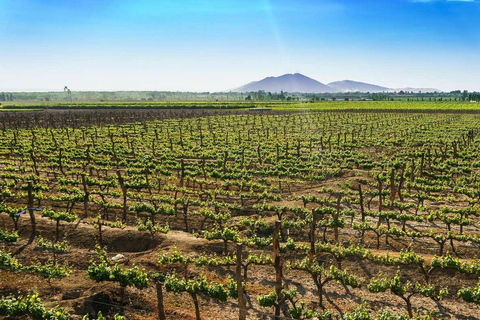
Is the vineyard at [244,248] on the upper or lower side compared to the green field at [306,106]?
lower

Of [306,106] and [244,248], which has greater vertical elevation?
[306,106]

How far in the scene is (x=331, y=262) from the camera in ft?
48.3

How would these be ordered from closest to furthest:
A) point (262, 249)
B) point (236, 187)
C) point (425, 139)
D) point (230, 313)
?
1. point (230, 313)
2. point (262, 249)
3. point (236, 187)
4. point (425, 139)

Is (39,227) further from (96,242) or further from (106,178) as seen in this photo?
(106,178)

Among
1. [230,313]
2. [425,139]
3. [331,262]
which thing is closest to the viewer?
[230,313]

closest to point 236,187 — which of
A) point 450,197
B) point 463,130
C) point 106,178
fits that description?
point 106,178

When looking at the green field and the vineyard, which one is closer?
the vineyard

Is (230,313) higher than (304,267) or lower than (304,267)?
lower

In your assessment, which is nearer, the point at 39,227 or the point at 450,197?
the point at 39,227

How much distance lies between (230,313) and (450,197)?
660 inches

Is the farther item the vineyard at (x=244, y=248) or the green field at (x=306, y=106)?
the green field at (x=306, y=106)

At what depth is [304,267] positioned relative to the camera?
12367 millimetres

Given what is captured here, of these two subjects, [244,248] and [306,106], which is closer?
[244,248]

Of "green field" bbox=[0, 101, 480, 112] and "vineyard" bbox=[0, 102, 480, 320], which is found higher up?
"green field" bbox=[0, 101, 480, 112]
